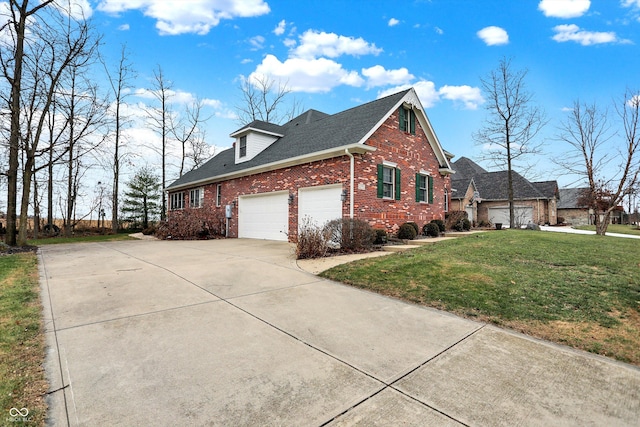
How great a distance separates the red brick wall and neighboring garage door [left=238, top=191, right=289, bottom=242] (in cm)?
39

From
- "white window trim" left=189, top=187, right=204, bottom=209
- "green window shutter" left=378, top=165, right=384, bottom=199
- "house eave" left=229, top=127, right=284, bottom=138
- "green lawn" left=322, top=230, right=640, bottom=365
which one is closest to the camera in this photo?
"green lawn" left=322, top=230, right=640, bottom=365

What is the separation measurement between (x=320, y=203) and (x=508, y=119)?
57.9 feet

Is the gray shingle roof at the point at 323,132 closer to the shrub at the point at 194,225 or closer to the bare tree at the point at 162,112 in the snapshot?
the shrub at the point at 194,225

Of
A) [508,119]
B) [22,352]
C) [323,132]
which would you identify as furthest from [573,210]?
[22,352]

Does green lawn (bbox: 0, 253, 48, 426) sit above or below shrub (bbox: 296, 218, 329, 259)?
below

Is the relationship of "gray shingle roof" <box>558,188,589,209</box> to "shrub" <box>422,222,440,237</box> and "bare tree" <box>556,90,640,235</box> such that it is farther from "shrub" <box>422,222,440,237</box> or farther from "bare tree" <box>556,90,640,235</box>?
"shrub" <box>422,222,440,237</box>

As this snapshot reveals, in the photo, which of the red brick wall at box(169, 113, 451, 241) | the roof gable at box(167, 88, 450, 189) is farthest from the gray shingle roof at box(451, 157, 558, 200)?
the roof gable at box(167, 88, 450, 189)

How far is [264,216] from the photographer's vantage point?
587 inches

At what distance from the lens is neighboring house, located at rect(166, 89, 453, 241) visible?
11.2 metres

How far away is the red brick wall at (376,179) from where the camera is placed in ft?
36.5

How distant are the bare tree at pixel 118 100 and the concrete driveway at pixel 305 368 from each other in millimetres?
21083
